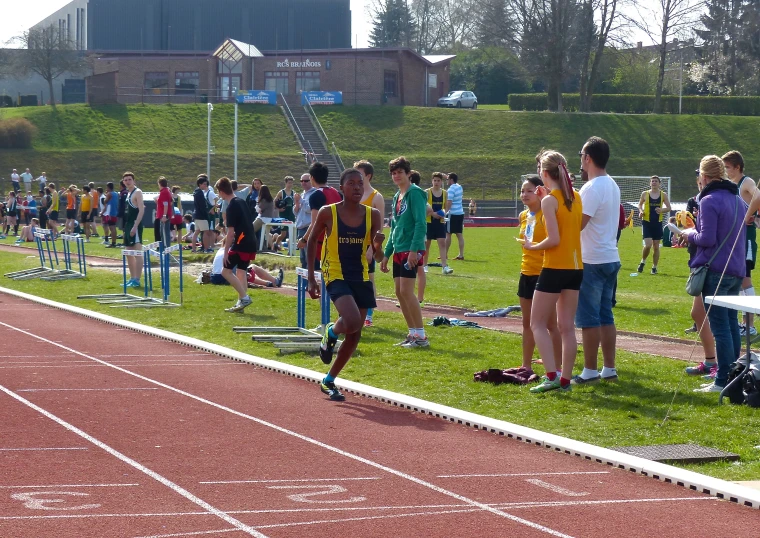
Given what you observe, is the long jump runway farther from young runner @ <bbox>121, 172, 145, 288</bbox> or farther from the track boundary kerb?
young runner @ <bbox>121, 172, 145, 288</bbox>

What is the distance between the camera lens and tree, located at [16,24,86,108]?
76.3 meters

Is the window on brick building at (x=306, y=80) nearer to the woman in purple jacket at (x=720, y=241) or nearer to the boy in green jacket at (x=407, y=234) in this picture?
the boy in green jacket at (x=407, y=234)

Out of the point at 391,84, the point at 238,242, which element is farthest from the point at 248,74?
the point at 238,242

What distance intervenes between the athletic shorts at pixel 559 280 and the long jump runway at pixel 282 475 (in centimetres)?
142

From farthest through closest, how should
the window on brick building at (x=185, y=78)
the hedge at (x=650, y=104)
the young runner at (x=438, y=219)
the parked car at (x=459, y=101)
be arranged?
the parked car at (x=459, y=101) → the window on brick building at (x=185, y=78) → the hedge at (x=650, y=104) → the young runner at (x=438, y=219)

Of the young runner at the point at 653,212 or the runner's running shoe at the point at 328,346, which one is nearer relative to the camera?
the runner's running shoe at the point at 328,346

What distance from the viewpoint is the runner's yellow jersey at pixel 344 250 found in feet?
28.6

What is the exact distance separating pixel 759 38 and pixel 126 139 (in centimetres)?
5029

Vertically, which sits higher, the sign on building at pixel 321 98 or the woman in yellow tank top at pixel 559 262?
the sign on building at pixel 321 98

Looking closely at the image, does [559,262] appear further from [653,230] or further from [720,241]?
[653,230]

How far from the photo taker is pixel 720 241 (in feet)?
28.9

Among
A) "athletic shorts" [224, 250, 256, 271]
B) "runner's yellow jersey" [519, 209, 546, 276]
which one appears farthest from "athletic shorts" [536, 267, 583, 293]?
"athletic shorts" [224, 250, 256, 271]

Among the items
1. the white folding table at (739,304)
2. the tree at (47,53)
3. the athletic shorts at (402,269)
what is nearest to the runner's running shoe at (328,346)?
the athletic shorts at (402,269)

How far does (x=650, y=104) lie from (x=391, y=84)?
1919 centimetres
